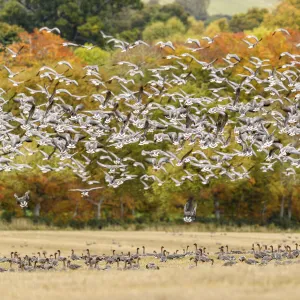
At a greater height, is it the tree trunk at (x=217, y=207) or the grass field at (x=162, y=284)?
the tree trunk at (x=217, y=207)

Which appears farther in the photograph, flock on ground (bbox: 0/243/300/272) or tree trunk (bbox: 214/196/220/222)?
tree trunk (bbox: 214/196/220/222)

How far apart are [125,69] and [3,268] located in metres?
80.2

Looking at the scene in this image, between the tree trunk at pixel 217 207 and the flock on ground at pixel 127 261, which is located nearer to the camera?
the flock on ground at pixel 127 261

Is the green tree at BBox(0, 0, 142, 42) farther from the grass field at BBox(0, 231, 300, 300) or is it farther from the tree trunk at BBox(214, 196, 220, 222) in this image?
the grass field at BBox(0, 231, 300, 300)

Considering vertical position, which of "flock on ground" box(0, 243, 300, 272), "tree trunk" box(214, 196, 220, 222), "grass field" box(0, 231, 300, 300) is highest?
"tree trunk" box(214, 196, 220, 222)

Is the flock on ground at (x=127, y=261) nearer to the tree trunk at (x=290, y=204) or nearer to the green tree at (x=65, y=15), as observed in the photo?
the tree trunk at (x=290, y=204)

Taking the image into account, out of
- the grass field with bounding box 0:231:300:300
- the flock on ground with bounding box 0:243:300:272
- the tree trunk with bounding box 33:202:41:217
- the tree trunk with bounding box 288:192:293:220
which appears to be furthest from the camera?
the tree trunk with bounding box 288:192:293:220

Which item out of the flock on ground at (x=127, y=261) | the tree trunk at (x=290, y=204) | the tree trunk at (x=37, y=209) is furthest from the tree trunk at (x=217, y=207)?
the flock on ground at (x=127, y=261)

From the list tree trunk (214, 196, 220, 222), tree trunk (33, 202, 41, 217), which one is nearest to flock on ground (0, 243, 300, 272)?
tree trunk (33, 202, 41, 217)

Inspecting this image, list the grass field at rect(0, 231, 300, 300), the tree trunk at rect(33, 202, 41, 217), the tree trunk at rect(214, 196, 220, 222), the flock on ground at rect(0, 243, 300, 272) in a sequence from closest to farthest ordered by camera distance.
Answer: the grass field at rect(0, 231, 300, 300) < the flock on ground at rect(0, 243, 300, 272) < the tree trunk at rect(33, 202, 41, 217) < the tree trunk at rect(214, 196, 220, 222)

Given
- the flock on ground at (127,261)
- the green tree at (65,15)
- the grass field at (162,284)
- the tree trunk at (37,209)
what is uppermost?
the green tree at (65,15)

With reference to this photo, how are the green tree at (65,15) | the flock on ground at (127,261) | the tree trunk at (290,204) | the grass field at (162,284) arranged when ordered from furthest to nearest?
the green tree at (65,15)
the tree trunk at (290,204)
the flock on ground at (127,261)
the grass field at (162,284)

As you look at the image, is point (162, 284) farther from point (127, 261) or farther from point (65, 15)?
point (65, 15)

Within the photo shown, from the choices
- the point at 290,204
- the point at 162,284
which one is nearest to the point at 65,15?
the point at 290,204
